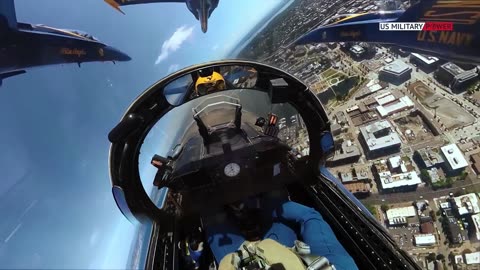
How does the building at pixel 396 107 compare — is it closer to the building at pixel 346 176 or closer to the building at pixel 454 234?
the building at pixel 346 176

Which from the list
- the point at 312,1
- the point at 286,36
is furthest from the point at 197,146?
the point at 312,1

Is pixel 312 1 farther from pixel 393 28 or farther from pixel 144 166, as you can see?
pixel 144 166

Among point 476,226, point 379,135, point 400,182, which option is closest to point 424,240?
point 476,226

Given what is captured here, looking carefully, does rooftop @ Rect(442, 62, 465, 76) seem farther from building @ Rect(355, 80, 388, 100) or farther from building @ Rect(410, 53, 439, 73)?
building @ Rect(355, 80, 388, 100)

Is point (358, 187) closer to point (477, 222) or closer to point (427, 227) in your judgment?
point (427, 227)

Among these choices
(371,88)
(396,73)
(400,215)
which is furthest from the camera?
(371,88)
